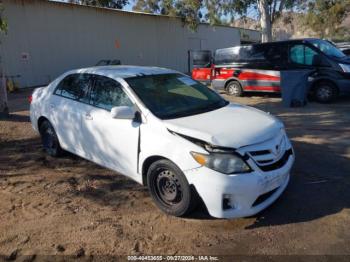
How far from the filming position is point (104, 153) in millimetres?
4867

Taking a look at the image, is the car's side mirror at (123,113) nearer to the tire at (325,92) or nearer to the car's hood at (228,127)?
the car's hood at (228,127)

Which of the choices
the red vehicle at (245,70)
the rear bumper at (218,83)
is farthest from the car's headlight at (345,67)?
the rear bumper at (218,83)

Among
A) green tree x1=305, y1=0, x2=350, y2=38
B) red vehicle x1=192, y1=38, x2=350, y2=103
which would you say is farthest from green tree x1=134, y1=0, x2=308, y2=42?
red vehicle x1=192, y1=38, x2=350, y2=103

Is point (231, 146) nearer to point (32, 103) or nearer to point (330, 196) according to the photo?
point (330, 196)

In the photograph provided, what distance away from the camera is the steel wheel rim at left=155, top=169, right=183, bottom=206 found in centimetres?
396

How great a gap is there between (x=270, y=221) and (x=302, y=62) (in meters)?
8.23

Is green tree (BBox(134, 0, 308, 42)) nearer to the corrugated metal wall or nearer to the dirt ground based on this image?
the corrugated metal wall

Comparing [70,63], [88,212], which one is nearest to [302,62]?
[88,212]

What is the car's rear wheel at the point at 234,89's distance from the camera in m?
12.7

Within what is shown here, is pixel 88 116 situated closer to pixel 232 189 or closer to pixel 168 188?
pixel 168 188

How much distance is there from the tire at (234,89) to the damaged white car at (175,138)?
296 inches

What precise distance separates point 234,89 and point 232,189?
962 cm

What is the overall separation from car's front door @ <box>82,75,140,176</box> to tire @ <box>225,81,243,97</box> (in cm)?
818

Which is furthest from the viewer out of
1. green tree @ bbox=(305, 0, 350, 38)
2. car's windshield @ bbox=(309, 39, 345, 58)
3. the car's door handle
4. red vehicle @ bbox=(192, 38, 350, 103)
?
green tree @ bbox=(305, 0, 350, 38)
